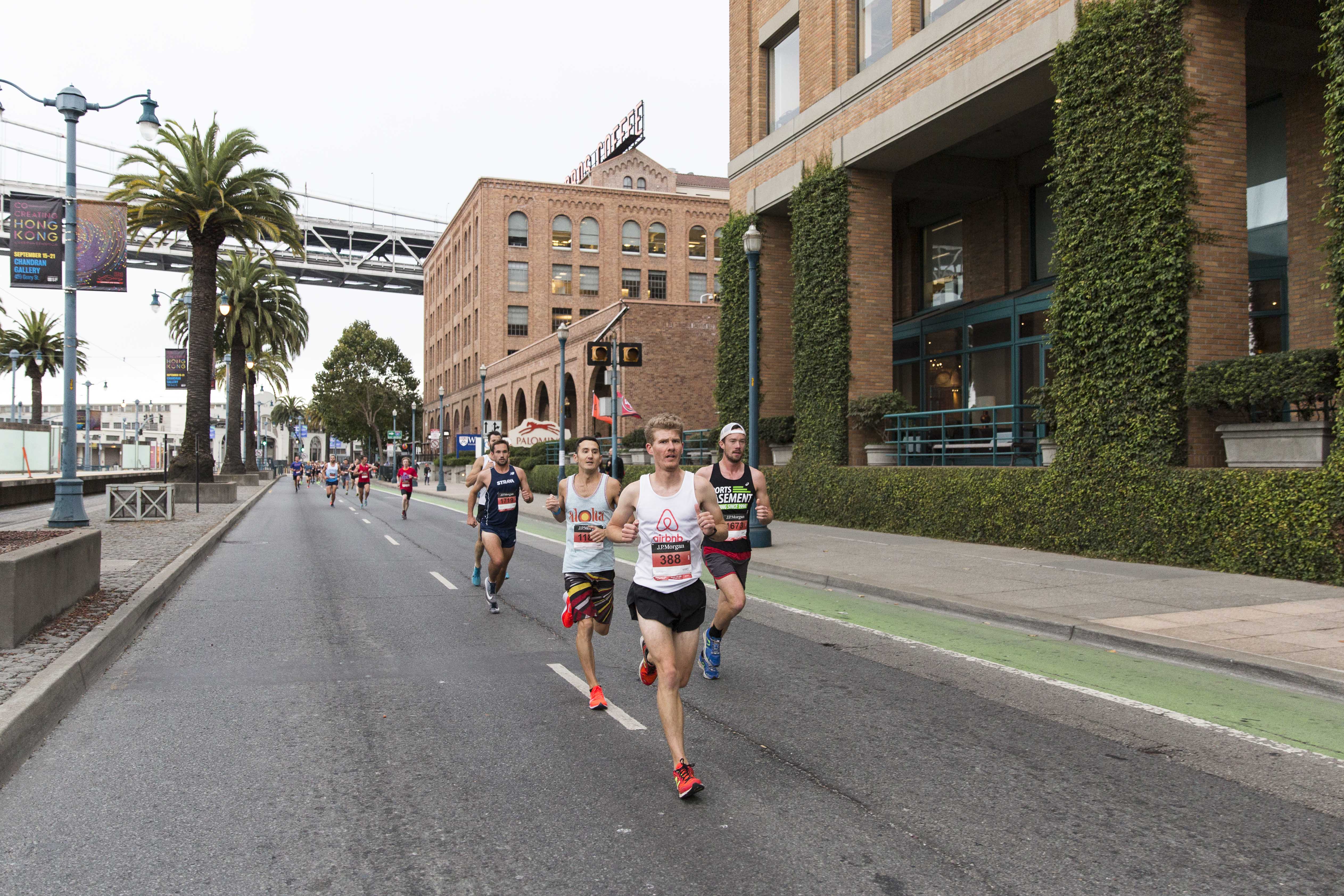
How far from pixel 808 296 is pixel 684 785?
19255 mm

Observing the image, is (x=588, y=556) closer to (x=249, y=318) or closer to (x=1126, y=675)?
(x=1126, y=675)

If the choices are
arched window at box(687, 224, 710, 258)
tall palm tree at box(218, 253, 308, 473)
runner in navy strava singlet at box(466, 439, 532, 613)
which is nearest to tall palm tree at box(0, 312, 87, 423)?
tall palm tree at box(218, 253, 308, 473)

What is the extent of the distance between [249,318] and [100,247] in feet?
115

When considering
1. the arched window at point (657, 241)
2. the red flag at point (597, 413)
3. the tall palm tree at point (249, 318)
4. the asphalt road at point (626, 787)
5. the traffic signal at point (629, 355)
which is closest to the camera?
the asphalt road at point (626, 787)

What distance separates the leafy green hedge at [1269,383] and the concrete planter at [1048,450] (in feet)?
9.05

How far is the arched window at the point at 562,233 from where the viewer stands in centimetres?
6800

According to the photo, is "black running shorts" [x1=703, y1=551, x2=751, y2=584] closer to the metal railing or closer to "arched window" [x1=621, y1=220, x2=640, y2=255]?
the metal railing

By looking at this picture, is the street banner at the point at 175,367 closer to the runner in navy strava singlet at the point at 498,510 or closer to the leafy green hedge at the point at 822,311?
the leafy green hedge at the point at 822,311

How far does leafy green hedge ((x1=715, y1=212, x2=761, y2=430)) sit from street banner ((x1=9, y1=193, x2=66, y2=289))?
15.5 metres

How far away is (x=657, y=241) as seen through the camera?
69625 millimetres

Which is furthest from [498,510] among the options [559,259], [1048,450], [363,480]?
[559,259]

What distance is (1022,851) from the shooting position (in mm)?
3896

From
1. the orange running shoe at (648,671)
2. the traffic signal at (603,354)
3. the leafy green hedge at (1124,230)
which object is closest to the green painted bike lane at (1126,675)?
the orange running shoe at (648,671)

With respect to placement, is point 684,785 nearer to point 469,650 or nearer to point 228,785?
point 228,785
